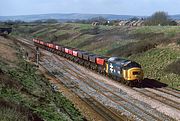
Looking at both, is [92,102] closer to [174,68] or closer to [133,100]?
[133,100]

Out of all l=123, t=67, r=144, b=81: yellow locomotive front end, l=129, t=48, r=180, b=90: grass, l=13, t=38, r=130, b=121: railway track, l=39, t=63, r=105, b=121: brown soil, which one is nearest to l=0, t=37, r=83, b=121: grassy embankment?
l=39, t=63, r=105, b=121: brown soil

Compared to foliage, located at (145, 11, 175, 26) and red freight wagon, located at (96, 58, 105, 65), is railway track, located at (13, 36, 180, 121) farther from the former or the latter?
foliage, located at (145, 11, 175, 26)

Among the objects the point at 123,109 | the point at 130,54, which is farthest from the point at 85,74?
the point at 123,109

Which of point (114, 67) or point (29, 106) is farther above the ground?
point (29, 106)

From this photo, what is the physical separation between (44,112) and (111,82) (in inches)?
878

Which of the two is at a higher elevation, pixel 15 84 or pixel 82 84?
pixel 15 84

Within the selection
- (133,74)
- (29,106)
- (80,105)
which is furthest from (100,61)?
(29,106)

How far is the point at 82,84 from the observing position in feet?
141

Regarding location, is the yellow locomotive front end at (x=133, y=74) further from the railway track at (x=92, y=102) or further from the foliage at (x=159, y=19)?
the foliage at (x=159, y=19)

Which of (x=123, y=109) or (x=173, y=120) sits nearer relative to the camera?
(x=173, y=120)

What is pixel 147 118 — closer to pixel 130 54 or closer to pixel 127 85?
pixel 127 85

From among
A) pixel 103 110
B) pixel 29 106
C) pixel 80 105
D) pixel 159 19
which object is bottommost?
pixel 80 105

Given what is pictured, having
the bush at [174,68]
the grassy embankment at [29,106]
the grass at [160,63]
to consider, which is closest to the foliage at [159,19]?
the grass at [160,63]

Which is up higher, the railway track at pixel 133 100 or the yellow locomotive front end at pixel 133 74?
the yellow locomotive front end at pixel 133 74
